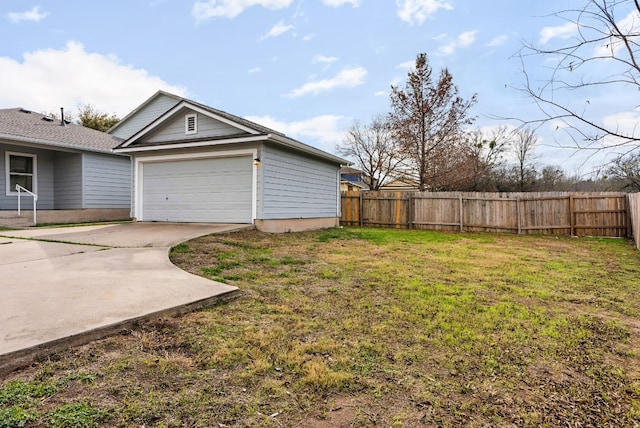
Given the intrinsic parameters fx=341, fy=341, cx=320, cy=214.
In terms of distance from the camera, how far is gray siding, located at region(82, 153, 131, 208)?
42.1ft

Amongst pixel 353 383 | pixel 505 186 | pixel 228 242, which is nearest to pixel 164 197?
pixel 228 242

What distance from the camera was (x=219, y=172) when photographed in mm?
10172

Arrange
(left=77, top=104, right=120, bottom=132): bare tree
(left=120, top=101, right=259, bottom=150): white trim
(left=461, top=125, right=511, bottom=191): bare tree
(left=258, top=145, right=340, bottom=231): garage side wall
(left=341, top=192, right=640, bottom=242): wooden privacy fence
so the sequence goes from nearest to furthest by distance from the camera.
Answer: (left=120, top=101, right=259, bottom=150): white trim → (left=258, top=145, right=340, bottom=231): garage side wall → (left=341, top=192, right=640, bottom=242): wooden privacy fence → (left=461, top=125, right=511, bottom=191): bare tree → (left=77, top=104, right=120, bottom=132): bare tree

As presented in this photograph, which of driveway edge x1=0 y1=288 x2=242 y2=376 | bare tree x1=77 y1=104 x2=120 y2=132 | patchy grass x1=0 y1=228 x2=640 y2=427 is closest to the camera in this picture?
patchy grass x1=0 y1=228 x2=640 y2=427

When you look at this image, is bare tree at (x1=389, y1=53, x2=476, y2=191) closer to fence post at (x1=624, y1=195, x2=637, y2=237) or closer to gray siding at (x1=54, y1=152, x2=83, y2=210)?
fence post at (x1=624, y1=195, x2=637, y2=237)

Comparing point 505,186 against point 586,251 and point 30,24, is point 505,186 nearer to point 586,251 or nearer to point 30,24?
point 586,251

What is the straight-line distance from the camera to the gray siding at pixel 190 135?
32.5ft

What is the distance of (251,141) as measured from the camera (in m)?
9.34

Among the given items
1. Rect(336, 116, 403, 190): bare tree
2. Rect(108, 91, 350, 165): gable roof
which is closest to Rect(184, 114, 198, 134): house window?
Rect(108, 91, 350, 165): gable roof

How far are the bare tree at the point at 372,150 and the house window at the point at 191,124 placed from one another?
1539 cm

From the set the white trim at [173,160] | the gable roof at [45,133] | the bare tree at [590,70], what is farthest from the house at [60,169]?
the bare tree at [590,70]

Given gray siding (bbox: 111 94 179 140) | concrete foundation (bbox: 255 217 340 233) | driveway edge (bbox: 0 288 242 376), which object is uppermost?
gray siding (bbox: 111 94 179 140)

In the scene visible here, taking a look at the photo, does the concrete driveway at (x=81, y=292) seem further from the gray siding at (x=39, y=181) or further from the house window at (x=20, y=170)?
the house window at (x=20, y=170)

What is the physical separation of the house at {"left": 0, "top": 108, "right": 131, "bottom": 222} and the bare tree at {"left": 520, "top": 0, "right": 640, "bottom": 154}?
45.3 feet
